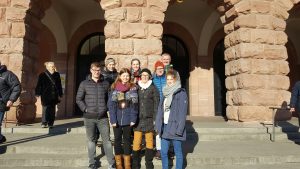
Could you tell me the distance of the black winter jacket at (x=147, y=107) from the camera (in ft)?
16.2

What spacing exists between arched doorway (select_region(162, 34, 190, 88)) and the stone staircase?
6373 mm

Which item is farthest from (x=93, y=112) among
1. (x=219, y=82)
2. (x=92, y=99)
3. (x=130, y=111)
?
(x=219, y=82)

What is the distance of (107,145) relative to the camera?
16.4 feet

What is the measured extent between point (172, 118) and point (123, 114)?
0.81 metres

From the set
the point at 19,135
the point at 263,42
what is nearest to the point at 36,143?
the point at 19,135

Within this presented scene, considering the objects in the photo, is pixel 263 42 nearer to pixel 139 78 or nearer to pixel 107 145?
pixel 139 78

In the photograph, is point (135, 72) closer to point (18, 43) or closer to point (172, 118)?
point (172, 118)

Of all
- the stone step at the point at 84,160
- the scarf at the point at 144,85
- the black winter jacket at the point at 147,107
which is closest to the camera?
the black winter jacket at the point at 147,107

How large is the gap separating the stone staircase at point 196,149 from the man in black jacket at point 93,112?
506 millimetres

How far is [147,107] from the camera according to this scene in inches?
196

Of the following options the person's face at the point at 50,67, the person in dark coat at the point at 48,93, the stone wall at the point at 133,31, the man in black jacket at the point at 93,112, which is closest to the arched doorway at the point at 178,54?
the stone wall at the point at 133,31

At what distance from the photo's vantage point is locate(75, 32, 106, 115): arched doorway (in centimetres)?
1345

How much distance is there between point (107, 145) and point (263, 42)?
5.66 meters

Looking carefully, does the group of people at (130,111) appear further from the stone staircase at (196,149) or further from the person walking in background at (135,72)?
the stone staircase at (196,149)
